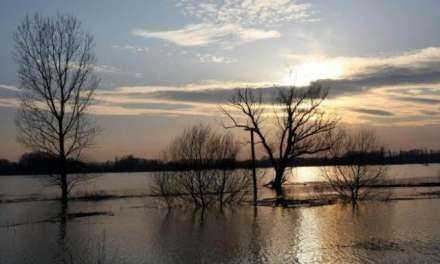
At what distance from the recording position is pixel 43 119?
35.2 meters

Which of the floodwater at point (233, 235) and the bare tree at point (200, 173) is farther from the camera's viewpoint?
the bare tree at point (200, 173)

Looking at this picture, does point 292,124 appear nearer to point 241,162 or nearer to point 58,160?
point 241,162

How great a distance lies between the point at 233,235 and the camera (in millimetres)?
22688

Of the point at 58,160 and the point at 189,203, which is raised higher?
the point at 58,160

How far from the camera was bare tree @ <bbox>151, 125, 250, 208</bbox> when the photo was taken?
36.6 m

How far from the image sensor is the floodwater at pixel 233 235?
17828mm

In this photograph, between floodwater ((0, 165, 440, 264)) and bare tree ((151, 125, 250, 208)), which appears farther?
bare tree ((151, 125, 250, 208))

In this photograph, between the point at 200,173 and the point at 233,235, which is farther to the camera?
the point at 200,173

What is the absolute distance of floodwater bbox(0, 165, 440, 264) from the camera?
17.8m

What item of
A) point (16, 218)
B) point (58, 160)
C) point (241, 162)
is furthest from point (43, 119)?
point (241, 162)

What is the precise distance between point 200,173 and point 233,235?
45.0 ft

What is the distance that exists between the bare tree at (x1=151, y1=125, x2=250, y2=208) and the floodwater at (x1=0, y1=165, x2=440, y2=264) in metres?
2.28

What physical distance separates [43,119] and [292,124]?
28.8m

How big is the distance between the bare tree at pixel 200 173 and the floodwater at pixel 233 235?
2282mm
